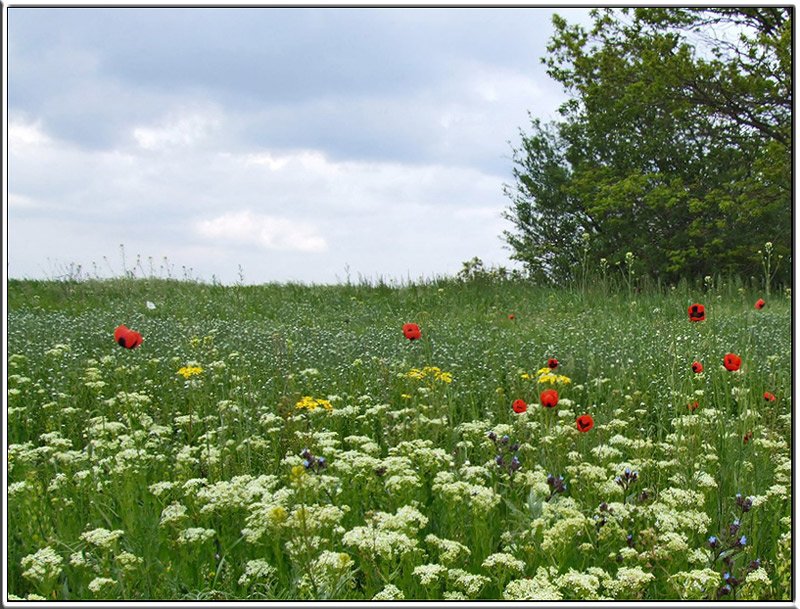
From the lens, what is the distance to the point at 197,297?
1268cm

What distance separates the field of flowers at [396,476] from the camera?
8.00 feet

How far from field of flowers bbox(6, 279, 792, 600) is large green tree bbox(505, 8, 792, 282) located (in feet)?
25.7

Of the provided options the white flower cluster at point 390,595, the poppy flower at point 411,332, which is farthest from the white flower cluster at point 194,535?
the poppy flower at point 411,332

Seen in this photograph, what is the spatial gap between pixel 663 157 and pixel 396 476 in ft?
50.3

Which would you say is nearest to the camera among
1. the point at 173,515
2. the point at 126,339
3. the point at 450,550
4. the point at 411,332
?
the point at 450,550

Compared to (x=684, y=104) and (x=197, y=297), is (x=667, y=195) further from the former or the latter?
(x=197, y=297)

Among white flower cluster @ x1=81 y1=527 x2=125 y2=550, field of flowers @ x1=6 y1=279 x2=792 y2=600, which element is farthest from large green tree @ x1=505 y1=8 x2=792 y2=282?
white flower cluster @ x1=81 y1=527 x2=125 y2=550

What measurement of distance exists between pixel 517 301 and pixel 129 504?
31.1 ft

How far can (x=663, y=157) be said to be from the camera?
1642cm

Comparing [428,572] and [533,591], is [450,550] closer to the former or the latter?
[428,572]

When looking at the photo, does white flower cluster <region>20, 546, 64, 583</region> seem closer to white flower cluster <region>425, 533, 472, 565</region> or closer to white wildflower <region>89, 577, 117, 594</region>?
white wildflower <region>89, 577, 117, 594</region>

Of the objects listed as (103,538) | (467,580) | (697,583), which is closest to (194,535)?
(103,538)

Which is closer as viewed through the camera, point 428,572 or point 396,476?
point 428,572

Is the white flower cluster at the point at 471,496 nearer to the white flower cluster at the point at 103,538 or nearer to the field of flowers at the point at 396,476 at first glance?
the field of flowers at the point at 396,476
